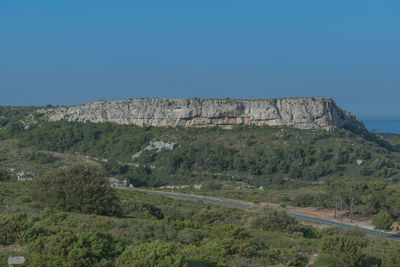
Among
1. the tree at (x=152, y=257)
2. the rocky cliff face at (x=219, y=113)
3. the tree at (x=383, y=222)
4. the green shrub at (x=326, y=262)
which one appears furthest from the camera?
the rocky cliff face at (x=219, y=113)

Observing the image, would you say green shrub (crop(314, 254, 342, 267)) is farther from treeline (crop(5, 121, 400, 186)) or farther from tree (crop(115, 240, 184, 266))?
treeline (crop(5, 121, 400, 186))

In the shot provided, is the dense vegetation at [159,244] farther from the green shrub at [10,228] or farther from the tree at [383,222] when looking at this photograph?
the tree at [383,222]

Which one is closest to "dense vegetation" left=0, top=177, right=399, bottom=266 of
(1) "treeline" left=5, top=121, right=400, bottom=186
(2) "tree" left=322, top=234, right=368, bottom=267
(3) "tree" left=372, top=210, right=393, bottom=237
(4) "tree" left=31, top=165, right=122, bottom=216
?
(2) "tree" left=322, top=234, right=368, bottom=267

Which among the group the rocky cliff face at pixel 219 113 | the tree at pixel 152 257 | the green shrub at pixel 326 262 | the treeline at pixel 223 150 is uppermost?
the rocky cliff face at pixel 219 113

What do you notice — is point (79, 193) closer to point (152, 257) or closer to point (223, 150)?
point (152, 257)

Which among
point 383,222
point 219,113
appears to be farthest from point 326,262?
point 219,113

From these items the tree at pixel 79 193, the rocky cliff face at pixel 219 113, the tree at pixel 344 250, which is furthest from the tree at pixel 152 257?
the rocky cliff face at pixel 219 113
